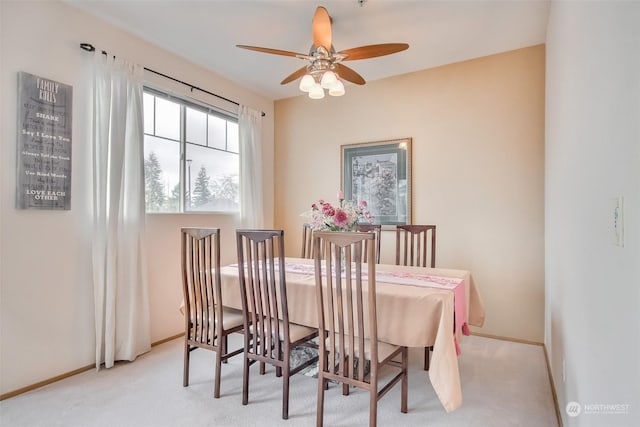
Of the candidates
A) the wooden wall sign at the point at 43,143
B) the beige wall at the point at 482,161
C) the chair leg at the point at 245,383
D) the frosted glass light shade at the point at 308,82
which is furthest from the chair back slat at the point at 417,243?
the wooden wall sign at the point at 43,143

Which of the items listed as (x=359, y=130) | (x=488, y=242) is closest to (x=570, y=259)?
(x=488, y=242)

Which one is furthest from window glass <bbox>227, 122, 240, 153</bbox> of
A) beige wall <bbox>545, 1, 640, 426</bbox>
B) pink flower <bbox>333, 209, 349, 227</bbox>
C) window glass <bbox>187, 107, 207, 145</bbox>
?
beige wall <bbox>545, 1, 640, 426</bbox>

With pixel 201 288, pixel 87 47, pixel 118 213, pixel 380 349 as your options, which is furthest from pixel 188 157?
pixel 380 349

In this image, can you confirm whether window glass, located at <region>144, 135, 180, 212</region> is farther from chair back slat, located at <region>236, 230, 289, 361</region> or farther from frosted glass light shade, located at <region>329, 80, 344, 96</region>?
frosted glass light shade, located at <region>329, 80, 344, 96</region>

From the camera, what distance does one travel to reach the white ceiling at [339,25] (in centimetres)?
259

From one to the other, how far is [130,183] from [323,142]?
88.6 inches

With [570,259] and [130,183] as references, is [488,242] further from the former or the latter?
[130,183]

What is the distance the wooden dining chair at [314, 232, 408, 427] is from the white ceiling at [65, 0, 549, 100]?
1854 mm

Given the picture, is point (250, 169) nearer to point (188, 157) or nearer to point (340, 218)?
point (188, 157)

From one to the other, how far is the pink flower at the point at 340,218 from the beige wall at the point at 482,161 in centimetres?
157

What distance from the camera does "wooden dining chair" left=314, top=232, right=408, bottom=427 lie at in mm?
1702

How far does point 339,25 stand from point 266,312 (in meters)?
2.29

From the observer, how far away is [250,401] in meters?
2.21

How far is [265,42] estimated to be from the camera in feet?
10.4
